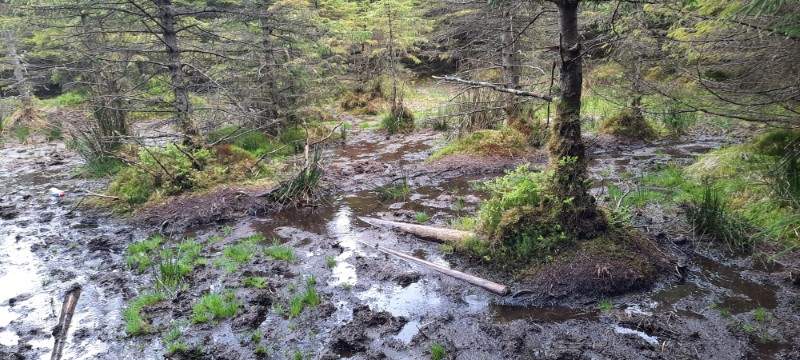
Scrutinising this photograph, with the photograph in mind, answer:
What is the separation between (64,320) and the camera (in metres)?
5.37

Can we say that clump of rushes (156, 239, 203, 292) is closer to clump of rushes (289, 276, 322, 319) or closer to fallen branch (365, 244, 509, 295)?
clump of rushes (289, 276, 322, 319)

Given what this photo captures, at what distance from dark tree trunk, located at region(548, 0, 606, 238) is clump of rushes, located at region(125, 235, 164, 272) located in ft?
18.3

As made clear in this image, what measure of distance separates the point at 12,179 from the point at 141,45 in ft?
18.3

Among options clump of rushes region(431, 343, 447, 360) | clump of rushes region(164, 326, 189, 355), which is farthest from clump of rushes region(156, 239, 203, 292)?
clump of rushes region(431, 343, 447, 360)

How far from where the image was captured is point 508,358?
4.40 m

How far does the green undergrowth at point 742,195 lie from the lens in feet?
19.4

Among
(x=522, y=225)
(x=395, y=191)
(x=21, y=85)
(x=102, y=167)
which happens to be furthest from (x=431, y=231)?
(x=21, y=85)

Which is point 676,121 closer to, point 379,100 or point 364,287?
point 364,287

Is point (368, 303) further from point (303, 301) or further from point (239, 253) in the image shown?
point (239, 253)

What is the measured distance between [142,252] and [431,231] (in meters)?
4.31

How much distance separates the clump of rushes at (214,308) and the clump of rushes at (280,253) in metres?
1.26

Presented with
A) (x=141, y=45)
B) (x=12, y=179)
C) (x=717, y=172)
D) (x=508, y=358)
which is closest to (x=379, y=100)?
(x=141, y=45)

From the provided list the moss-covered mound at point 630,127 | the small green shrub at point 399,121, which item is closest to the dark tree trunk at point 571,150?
the moss-covered mound at point 630,127

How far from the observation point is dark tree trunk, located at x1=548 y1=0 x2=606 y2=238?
535 cm
